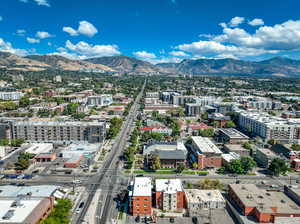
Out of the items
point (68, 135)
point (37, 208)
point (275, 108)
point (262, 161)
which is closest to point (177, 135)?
point (262, 161)

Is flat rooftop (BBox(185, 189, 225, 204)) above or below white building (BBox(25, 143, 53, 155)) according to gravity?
below

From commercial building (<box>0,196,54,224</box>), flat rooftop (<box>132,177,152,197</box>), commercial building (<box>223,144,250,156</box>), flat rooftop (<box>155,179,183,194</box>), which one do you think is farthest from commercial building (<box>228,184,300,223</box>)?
commercial building (<box>0,196,54,224</box>)

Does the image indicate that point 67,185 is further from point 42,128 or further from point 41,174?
point 42,128

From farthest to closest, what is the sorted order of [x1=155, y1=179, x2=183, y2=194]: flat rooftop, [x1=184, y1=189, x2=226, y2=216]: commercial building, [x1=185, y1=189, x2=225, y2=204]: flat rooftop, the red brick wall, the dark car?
[x1=155, y1=179, x2=183, y2=194]: flat rooftop, [x1=185, y1=189, x2=225, y2=204]: flat rooftop, [x1=184, y1=189, x2=226, y2=216]: commercial building, the red brick wall, the dark car

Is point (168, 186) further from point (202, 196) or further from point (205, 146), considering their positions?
point (205, 146)

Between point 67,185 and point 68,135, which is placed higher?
point 68,135

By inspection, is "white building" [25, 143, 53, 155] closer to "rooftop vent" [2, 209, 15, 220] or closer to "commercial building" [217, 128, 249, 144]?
"rooftop vent" [2, 209, 15, 220]
